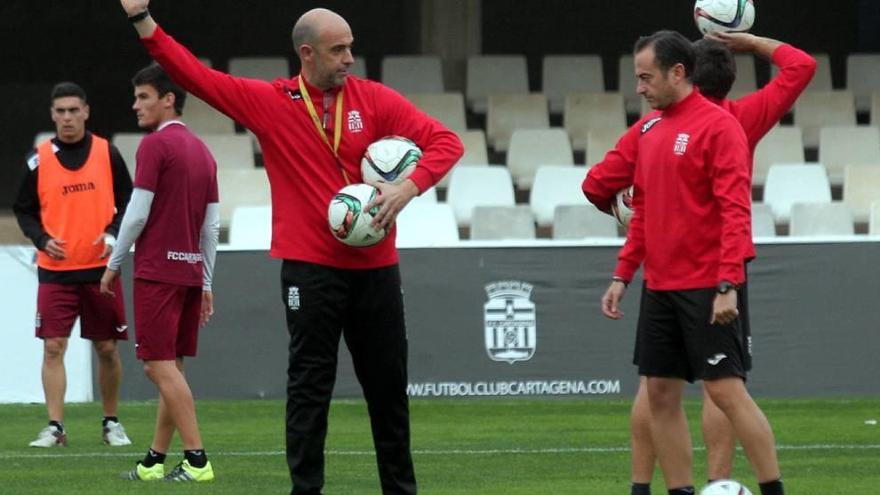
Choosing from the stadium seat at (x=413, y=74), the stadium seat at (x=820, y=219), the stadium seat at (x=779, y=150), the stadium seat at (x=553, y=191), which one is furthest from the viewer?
the stadium seat at (x=413, y=74)

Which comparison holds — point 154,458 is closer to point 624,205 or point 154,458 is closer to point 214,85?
point 214,85

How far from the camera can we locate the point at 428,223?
14.3 m

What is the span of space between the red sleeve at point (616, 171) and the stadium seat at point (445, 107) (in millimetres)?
9943

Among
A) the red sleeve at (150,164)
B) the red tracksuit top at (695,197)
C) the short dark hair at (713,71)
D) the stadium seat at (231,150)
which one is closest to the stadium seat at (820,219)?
the stadium seat at (231,150)

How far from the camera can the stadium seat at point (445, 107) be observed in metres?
17.6

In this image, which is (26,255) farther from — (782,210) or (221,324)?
(782,210)

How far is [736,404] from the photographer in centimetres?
695

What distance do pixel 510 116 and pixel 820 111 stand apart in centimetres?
315

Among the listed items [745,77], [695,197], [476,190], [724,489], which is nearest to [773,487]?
[724,489]

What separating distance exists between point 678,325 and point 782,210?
8.99m

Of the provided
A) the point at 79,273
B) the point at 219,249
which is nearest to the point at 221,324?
the point at 219,249

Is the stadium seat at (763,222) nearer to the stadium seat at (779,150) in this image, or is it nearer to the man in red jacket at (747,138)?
the stadium seat at (779,150)

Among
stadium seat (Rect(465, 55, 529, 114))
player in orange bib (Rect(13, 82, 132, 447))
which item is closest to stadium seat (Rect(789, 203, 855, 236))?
stadium seat (Rect(465, 55, 529, 114))

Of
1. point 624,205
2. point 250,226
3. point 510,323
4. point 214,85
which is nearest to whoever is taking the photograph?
point 214,85
